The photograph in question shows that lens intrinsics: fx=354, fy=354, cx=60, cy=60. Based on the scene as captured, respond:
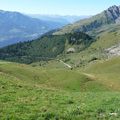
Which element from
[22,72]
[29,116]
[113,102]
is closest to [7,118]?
[29,116]

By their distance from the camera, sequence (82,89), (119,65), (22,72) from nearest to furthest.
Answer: (82,89) → (22,72) → (119,65)

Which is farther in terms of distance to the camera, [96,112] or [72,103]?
[72,103]

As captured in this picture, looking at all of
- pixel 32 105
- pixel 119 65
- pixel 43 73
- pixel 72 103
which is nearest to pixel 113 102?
pixel 72 103

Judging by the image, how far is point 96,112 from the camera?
24672 mm

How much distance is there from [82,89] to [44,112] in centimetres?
4798

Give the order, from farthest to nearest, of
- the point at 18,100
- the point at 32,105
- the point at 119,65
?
the point at 119,65
the point at 18,100
the point at 32,105

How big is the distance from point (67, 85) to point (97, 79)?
8.64m

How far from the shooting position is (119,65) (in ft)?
436

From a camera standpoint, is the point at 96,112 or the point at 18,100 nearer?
the point at 96,112

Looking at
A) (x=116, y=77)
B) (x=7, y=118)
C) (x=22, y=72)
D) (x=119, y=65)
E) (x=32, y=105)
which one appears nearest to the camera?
(x=7, y=118)

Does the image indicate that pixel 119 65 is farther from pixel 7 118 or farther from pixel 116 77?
pixel 7 118

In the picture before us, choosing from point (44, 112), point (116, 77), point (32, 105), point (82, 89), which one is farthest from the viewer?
point (116, 77)

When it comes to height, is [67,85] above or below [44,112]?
below

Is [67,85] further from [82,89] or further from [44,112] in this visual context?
[44,112]
